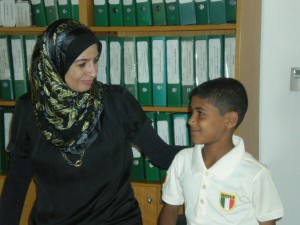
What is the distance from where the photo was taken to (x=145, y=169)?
7.06ft

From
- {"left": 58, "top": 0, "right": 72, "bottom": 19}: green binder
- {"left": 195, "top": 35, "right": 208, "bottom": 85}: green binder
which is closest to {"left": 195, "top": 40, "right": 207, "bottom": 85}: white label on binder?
{"left": 195, "top": 35, "right": 208, "bottom": 85}: green binder

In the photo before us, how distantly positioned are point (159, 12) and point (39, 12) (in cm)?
64

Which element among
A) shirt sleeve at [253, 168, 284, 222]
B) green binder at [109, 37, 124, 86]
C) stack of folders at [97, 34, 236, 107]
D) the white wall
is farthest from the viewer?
the white wall

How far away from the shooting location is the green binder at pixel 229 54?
→ 6.19 feet

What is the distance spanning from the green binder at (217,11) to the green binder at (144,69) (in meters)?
0.33

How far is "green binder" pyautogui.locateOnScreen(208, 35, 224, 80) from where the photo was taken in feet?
6.26

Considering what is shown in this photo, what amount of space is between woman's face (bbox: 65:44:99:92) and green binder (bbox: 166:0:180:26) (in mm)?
571

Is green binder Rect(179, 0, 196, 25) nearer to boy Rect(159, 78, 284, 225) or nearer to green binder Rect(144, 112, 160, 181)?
boy Rect(159, 78, 284, 225)

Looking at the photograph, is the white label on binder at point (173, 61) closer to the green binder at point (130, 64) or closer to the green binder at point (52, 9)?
the green binder at point (130, 64)

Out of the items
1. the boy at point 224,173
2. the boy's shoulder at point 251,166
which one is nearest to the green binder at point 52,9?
the boy at point 224,173

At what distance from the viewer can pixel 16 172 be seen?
162 centimetres

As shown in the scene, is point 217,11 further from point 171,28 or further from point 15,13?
point 15,13

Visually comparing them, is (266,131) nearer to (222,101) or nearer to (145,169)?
(145,169)

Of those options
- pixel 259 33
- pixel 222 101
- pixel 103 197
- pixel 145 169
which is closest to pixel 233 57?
pixel 259 33
